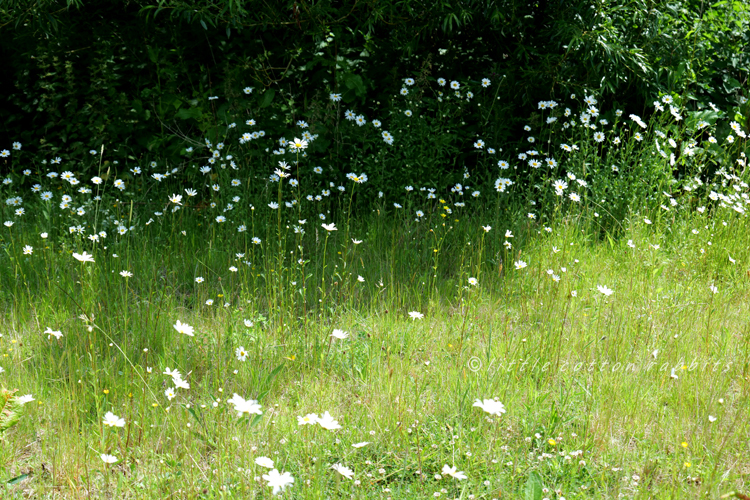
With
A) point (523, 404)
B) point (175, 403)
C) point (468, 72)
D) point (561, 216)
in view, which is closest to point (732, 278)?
point (561, 216)

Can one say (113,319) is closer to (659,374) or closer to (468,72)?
(659,374)

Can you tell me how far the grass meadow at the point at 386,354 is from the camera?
6.23 ft

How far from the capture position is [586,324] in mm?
2734

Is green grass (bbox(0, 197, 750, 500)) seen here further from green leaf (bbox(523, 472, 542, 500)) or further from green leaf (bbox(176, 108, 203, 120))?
green leaf (bbox(176, 108, 203, 120))

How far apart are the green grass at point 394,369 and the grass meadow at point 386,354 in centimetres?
1

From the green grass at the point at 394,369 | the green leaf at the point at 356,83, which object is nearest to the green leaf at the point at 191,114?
the green leaf at the point at 356,83

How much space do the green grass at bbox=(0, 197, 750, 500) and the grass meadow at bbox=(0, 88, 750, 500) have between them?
0.04 feet

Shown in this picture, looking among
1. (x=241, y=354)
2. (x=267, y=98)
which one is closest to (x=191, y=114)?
(x=267, y=98)

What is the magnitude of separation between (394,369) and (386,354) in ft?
0.46

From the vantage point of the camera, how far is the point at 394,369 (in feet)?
7.88

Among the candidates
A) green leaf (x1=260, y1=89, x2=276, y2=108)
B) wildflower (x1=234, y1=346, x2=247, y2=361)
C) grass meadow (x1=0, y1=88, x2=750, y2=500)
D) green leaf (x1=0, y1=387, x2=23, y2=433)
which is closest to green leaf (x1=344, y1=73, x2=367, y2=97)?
green leaf (x1=260, y1=89, x2=276, y2=108)

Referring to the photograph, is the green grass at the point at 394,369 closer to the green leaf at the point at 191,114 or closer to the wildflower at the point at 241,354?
the wildflower at the point at 241,354

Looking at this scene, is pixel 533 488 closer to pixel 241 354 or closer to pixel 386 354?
pixel 386 354

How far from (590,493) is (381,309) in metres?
1.31
